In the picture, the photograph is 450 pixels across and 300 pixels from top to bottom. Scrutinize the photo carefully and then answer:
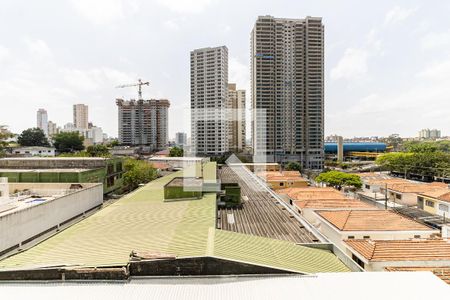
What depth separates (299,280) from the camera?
25.9ft

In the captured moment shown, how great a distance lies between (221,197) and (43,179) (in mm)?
15276

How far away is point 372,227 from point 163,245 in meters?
10.6

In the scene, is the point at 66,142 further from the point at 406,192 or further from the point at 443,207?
the point at 443,207

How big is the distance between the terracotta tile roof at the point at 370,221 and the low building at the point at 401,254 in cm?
257

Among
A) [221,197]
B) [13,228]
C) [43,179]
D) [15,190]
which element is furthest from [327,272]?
[43,179]

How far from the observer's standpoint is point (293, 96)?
63.8m

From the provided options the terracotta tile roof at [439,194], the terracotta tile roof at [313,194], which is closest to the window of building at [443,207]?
the terracotta tile roof at [439,194]

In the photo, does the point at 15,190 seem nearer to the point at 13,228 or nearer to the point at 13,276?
the point at 13,228

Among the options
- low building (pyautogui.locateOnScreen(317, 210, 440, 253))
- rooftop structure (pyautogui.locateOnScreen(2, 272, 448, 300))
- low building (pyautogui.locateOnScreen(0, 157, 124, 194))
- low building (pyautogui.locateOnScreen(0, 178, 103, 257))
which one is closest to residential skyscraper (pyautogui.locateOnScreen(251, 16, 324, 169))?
low building (pyautogui.locateOnScreen(0, 157, 124, 194))

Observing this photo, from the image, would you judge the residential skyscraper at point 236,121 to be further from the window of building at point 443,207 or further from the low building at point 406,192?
the window of building at point 443,207

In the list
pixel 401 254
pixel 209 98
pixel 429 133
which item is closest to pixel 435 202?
pixel 401 254

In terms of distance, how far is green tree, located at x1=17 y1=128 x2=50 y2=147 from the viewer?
71.4 meters

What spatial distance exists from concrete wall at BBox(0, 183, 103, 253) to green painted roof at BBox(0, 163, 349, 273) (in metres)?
2.88

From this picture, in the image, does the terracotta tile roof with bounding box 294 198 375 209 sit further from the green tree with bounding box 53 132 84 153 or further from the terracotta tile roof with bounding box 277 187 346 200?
the green tree with bounding box 53 132 84 153
